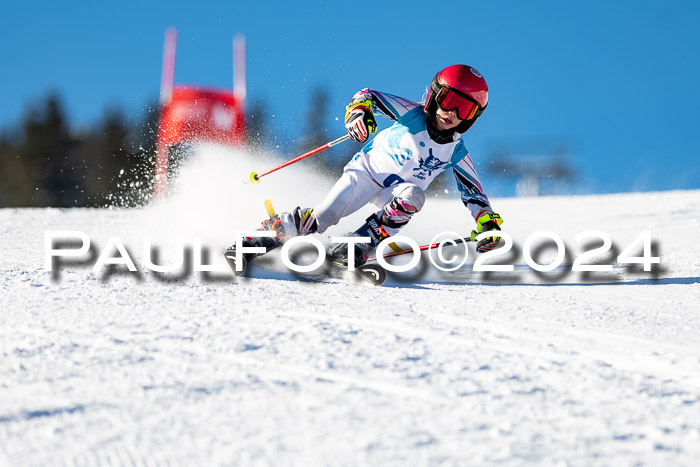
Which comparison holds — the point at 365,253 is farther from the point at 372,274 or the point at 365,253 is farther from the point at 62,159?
the point at 62,159

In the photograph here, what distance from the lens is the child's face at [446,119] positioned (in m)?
3.85

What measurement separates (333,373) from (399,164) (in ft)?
7.57

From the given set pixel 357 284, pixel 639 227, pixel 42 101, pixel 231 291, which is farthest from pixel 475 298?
pixel 42 101

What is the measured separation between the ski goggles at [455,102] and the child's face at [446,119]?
22 mm

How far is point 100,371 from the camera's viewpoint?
1.88 metres

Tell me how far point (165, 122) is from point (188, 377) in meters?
11.1

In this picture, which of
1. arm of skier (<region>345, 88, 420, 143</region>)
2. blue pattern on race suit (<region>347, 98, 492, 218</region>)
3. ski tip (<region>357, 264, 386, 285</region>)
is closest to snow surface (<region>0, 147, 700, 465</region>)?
ski tip (<region>357, 264, 386, 285</region>)

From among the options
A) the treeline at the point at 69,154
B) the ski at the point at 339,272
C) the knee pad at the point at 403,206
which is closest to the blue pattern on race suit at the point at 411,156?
the knee pad at the point at 403,206

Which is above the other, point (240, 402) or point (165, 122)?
point (165, 122)

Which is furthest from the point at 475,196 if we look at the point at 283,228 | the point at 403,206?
the point at 283,228

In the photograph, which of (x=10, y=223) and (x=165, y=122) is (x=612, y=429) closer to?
(x=10, y=223)

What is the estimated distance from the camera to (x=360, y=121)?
4.05 meters

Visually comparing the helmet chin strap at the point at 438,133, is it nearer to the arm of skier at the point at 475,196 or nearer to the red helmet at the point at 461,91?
the red helmet at the point at 461,91

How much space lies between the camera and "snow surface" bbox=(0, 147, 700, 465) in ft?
4.91
